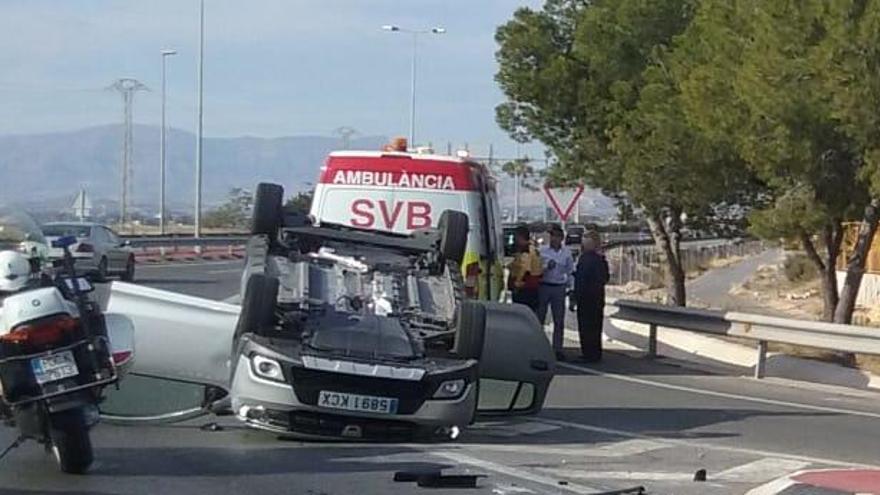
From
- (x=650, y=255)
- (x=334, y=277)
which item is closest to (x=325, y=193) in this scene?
(x=334, y=277)

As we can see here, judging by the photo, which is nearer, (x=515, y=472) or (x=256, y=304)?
(x=515, y=472)

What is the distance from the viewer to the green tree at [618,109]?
88.3ft

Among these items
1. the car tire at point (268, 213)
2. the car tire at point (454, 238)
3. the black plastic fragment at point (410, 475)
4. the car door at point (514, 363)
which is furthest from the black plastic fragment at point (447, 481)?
the car tire at point (268, 213)

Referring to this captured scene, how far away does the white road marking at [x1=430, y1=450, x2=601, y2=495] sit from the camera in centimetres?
1039

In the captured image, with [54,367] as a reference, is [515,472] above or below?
below

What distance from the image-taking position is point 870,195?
22344mm

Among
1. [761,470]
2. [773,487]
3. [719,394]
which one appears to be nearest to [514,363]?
[761,470]

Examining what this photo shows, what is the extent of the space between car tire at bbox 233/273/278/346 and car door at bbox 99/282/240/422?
0.66ft

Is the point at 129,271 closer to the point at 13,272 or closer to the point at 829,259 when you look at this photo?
the point at 829,259

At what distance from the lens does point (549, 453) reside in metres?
12.2

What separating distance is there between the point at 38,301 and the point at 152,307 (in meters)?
2.15

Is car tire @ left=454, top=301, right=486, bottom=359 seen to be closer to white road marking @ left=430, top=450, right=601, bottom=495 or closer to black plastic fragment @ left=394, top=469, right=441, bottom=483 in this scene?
white road marking @ left=430, top=450, right=601, bottom=495

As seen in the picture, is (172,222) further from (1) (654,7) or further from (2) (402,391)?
(2) (402,391)

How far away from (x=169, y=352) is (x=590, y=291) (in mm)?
9233
